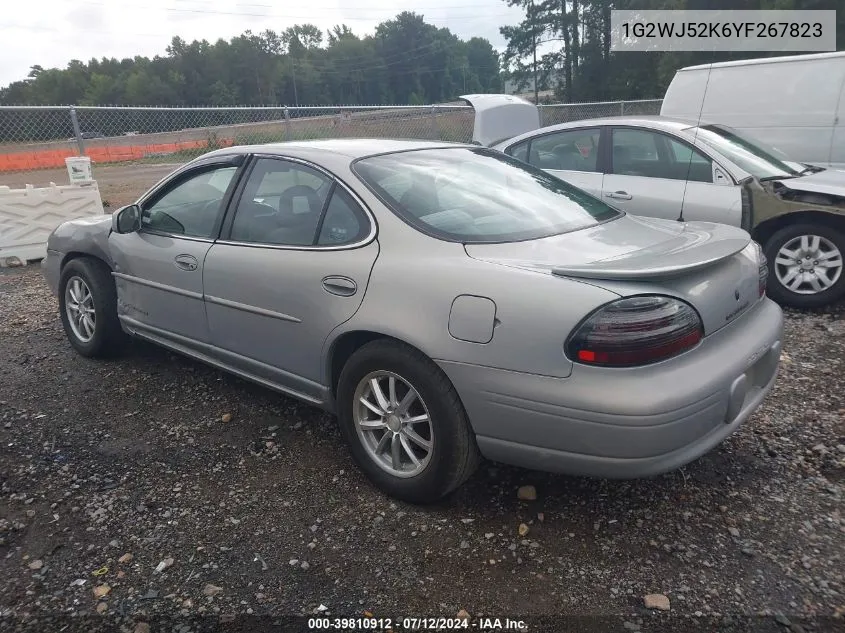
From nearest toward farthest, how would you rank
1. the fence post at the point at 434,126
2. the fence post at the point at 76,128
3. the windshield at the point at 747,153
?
the windshield at the point at 747,153 < the fence post at the point at 76,128 < the fence post at the point at 434,126

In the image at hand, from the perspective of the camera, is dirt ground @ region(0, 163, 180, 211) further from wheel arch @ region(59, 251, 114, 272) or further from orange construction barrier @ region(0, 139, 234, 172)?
wheel arch @ region(59, 251, 114, 272)

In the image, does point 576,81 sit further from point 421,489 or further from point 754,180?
point 421,489

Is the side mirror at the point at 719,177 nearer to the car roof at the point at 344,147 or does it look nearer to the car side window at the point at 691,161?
the car side window at the point at 691,161

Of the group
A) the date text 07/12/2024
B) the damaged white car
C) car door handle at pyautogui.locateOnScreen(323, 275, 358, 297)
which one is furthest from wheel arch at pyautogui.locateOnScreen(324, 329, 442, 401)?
the damaged white car

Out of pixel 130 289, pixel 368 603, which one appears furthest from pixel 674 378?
pixel 130 289

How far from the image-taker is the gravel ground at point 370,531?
2.22 meters

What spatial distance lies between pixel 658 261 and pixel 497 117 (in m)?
6.17

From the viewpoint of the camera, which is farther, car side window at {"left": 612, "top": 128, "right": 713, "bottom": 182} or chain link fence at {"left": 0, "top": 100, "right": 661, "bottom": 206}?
chain link fence at {"left": 0, "top": 100, "right": 661, "bottom": 206}

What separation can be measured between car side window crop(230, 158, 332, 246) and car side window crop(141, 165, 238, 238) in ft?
0.67

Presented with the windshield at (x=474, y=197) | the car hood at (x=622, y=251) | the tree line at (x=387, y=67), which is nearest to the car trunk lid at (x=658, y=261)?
the car hood at (x=622, y=251)

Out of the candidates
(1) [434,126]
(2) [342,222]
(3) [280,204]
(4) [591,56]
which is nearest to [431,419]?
(2) [342,222]

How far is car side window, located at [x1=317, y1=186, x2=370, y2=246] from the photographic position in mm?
2883

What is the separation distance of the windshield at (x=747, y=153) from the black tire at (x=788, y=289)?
509 millimetres

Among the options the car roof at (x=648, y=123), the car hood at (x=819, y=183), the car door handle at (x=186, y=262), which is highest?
the car roof at (x=648, y=123)
